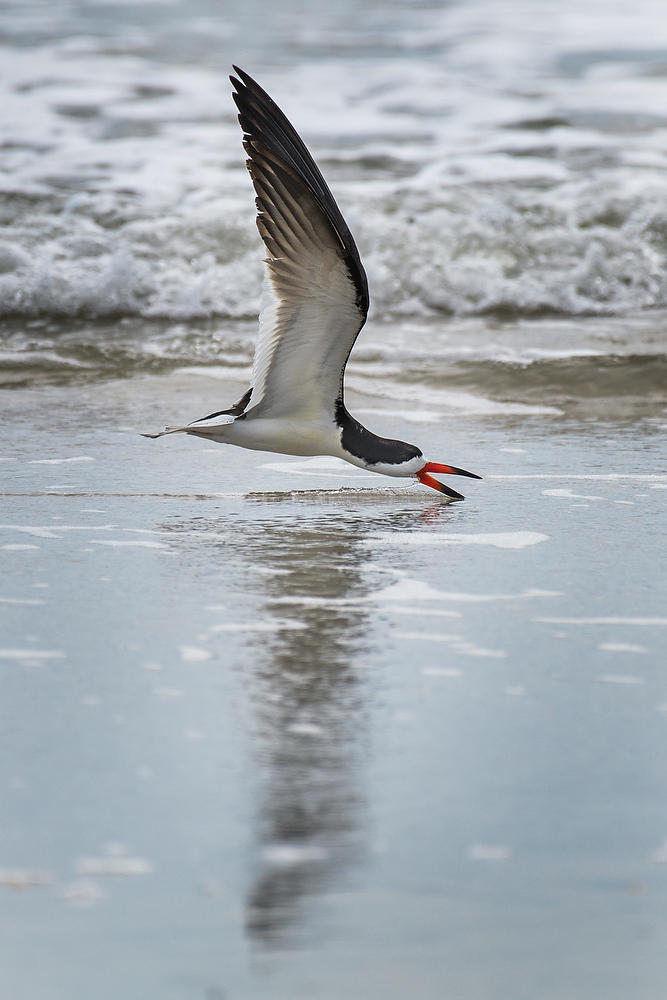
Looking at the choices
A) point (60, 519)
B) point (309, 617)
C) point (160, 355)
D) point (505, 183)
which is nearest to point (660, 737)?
point (309, 617)

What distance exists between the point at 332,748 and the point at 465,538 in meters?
1.47

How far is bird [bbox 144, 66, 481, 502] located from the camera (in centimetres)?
372

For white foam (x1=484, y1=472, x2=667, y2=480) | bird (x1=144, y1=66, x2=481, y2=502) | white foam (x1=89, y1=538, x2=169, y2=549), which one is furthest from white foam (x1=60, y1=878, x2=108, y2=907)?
white foam (x1=484, y1=472, x2=667, y2=480)

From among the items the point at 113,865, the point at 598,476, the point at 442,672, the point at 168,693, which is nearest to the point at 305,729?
the point at 168,693

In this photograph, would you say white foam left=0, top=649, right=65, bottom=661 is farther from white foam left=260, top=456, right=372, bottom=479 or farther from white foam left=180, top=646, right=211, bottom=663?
white foam left=260, top=456, right=372, bottom=479

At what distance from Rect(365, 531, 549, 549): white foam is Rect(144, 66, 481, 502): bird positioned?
44 cm

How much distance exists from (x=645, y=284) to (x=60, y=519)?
5281mm

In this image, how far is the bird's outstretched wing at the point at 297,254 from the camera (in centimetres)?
370

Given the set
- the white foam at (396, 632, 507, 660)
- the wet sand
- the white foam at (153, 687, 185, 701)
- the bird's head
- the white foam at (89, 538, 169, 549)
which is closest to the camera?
the wet sand

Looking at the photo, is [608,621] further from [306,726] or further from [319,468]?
[319,468]

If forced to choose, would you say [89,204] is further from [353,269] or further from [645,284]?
[353,269]

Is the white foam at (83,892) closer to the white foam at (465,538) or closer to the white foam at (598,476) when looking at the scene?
the white foam at (465,538)

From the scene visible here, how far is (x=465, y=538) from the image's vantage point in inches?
134

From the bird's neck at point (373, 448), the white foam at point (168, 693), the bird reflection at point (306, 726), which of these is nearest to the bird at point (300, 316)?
the bird's neck at point (373, 448)
